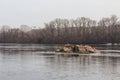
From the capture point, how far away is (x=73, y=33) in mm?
120125

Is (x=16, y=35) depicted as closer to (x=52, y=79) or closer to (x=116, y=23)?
(x=116, y=23)

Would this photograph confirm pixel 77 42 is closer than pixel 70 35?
Yes

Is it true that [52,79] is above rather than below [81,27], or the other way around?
below

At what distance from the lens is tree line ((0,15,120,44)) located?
108 m

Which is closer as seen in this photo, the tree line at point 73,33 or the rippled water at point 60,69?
the rippled water at point 60,69

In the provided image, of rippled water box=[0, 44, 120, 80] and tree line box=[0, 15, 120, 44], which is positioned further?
tree line box=[0, 15, 120, 44]

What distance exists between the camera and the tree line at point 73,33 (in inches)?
4235

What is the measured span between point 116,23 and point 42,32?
96.0 ft

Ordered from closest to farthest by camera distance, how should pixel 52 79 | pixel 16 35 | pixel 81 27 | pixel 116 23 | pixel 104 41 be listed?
1. pixel 52 79
2. pixel 104 41
3. pixel 116 23
4. pixel 81 27
5. pixel 16 35

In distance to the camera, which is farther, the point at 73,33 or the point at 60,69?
the point at 73,33

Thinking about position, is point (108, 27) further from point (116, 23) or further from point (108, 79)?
point (108, 79)

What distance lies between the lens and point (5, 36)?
135125 millimetres

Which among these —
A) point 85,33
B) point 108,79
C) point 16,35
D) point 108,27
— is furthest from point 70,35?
point 108,79

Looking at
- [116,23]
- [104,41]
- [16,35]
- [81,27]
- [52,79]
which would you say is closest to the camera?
[52,79]
